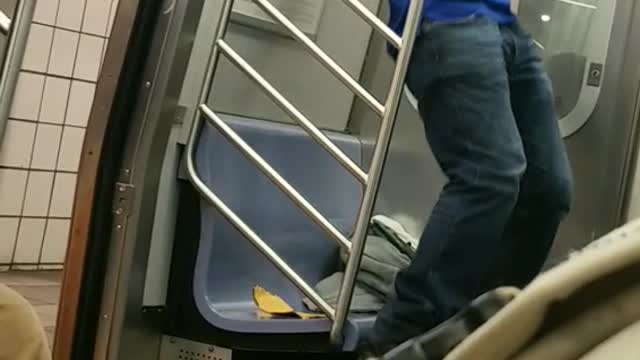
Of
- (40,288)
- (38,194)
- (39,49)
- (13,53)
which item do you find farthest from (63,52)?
(13,53)

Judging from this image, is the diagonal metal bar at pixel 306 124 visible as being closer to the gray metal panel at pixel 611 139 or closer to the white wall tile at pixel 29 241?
the gray metal panel at pixel 611 139

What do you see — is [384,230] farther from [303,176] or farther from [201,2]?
[201,2]

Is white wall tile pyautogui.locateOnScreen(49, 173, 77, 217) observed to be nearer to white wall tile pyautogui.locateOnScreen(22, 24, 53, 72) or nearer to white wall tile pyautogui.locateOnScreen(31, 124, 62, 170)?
white wall tile pyautogui.locateOnScreen(31, 124, 62, 170)

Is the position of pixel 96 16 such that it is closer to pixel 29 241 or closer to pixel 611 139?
pixel 29 241

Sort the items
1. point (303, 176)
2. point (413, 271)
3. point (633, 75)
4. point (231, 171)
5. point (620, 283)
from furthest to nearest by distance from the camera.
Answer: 1. point (633, 75)
2. point (303, 176)
3. point (231, 171)
4. point (413, 271)
5. point (620, 283)

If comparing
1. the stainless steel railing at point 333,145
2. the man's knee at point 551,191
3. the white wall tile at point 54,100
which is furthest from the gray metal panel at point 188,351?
the white wall tile at point 54,100

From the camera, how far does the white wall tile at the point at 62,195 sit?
3.28 meters

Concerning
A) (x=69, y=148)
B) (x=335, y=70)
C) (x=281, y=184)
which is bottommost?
(x=69, y=148)

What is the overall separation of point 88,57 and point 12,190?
56cm

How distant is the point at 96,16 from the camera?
11.0 ft

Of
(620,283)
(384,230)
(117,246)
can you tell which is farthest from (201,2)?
(620,283)

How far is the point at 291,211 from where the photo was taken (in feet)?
6.33

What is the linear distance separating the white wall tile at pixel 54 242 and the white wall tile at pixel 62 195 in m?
0.03

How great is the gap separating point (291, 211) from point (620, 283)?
63.1 inches
